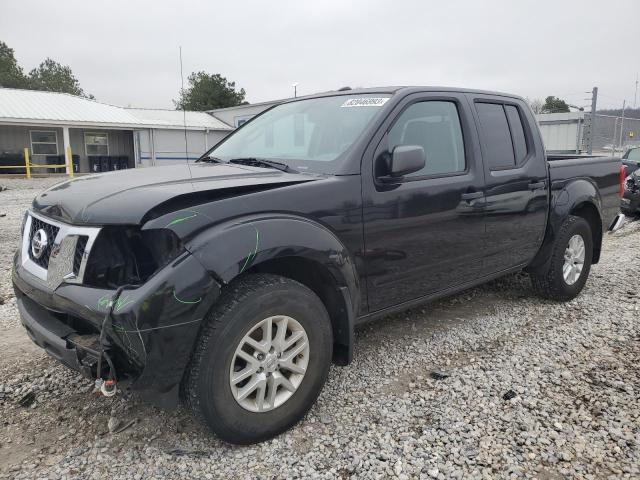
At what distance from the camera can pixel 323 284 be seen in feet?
9.53

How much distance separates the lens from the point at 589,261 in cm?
519

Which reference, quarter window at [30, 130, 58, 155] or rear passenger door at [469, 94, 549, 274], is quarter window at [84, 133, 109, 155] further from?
rear passenger door at [469, 94, 549, 274]

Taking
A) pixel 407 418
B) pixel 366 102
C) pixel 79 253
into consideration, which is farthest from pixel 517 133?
pixel 79 253

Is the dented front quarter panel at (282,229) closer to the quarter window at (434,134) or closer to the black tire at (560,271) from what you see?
the quarter window at (434,134)

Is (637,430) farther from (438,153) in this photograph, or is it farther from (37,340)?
(37,340)

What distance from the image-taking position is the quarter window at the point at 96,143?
26469 millimetres

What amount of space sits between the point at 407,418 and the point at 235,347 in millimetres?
1157

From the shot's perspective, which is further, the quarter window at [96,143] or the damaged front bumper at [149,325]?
the quarter window at [96,143]

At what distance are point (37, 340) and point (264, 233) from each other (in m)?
1.33

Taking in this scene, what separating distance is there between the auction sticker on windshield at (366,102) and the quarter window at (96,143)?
86.1ft

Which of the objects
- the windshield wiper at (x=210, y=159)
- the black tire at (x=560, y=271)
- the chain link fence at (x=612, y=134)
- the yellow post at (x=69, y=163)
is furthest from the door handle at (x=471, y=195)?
the yellow post at (x=69, y=163)

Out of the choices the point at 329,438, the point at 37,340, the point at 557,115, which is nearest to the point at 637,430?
the point at 329,438

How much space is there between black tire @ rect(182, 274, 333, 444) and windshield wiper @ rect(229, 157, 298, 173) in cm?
85

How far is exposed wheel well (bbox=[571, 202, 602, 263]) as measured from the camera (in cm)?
508
